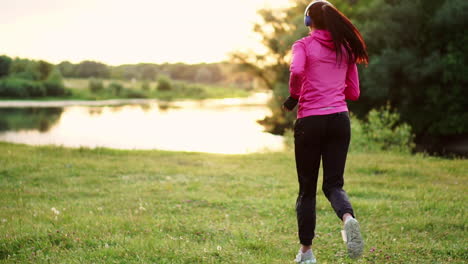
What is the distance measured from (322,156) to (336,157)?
0.14 m

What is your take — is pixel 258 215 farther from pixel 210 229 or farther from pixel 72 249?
pixel 72 249

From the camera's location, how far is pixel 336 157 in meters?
4.23

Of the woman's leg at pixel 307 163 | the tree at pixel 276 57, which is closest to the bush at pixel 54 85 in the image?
the tree at pixel 276 57

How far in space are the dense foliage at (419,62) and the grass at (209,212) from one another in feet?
53.8

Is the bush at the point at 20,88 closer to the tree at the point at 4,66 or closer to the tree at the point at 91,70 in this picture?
the tree at the point at 4,66

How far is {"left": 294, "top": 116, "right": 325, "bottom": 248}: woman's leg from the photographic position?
414 cm

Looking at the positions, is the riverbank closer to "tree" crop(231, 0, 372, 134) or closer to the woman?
"tree" crop(231, 0, 372, 134)

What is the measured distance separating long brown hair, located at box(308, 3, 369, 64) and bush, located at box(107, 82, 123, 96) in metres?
82.2

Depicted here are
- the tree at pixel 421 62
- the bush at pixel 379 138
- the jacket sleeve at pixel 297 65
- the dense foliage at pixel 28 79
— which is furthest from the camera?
the dense foliage at pixel 28 79

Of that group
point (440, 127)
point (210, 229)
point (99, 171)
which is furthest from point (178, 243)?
point (440, 127)

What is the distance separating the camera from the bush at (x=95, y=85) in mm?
78544

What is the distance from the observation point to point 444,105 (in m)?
29.2

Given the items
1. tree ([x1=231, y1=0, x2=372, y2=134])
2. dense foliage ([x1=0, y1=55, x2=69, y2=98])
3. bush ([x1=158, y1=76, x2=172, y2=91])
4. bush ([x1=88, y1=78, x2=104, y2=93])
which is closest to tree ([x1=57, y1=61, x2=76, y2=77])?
bush ([x1=88, y1=78, x2=104, y2=93])

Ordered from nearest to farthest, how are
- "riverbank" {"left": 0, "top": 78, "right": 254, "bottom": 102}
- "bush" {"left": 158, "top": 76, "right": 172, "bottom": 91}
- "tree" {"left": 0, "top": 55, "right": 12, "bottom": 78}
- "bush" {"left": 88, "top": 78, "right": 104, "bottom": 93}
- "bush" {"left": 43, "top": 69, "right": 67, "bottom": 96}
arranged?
"tree" {"left": 0, "top": 55, "right": 12, "bottom": 78} → "bush" {"left": 43, "top": 69, "right": 67, "bottom": 96} → "riverbank" {"left": 0, "top": 78, "right": 254, "bottom": 102} → "bush" {"left": 88, "top": 78, "right": 104, "bottom": 93} → "bush" {"left": 158, "top": 76, "right": 172, "bottom": 91}
